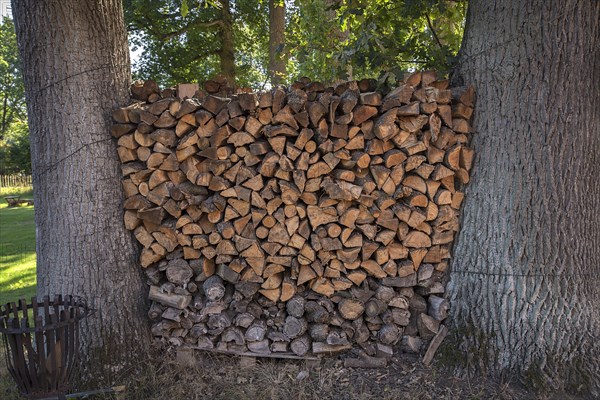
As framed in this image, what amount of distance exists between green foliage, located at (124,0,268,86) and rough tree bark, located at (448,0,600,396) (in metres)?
6.94

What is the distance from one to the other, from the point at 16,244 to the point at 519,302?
8.47 metres

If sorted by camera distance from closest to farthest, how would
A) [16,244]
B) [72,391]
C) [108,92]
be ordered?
[72,391]
[108,92]
[16,244]

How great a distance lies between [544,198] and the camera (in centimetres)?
321

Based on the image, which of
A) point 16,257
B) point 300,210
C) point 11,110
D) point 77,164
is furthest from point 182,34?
point 11,110

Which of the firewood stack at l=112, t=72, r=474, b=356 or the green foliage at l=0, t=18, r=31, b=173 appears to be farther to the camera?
the green foliage at l=0, t=18, r=31, b=173

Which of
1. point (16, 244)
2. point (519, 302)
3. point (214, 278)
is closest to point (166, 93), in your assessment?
point (214, 278)

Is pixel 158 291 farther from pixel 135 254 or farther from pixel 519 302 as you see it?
pixel 519 302

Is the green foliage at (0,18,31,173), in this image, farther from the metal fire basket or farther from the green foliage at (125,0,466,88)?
the metal fire basket

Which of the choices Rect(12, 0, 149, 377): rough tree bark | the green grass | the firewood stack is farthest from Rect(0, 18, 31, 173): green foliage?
the firewood stack

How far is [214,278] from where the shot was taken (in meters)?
3.54

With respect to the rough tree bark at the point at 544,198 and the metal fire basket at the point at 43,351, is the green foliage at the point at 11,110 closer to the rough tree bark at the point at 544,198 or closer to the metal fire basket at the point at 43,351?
the metal fire basket at the point at 43,351

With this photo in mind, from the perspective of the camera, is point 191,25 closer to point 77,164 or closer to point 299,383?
point 77,164

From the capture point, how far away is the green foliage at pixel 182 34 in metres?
9.33

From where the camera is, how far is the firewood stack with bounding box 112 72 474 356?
332cm
